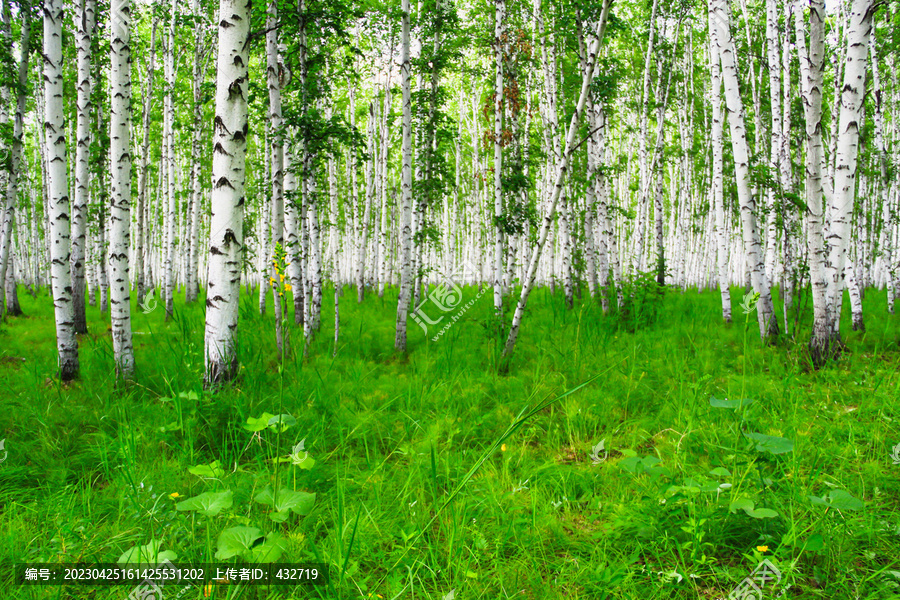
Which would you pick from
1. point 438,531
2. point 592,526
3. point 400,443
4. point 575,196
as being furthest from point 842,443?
point 575,196

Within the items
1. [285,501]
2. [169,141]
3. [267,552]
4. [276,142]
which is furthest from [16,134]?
[267,552]

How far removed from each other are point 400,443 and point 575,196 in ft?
34.0

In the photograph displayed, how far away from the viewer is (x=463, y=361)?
5141 millimetres

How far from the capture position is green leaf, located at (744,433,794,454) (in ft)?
6.64

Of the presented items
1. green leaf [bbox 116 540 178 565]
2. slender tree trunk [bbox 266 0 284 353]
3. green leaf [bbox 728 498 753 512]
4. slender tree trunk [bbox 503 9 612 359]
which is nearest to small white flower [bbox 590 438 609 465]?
green leaf [bbox 728 498 753 512]

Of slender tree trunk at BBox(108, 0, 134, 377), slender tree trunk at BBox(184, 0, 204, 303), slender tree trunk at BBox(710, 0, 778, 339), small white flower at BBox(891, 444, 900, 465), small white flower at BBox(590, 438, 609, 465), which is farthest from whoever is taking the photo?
slender tree trunk at BBox(184, 0, 204, 303)

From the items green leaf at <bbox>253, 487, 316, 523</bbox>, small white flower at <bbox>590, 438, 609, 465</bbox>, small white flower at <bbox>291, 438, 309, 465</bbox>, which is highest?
small white flower at <bbox>291, 438, 309, 465</bbox>

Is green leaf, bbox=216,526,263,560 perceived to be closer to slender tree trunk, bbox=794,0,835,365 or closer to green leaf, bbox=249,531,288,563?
green leaf, bbox=249,531,288,563

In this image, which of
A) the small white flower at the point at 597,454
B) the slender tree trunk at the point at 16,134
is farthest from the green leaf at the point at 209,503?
the slender tree trunk at the point at 16,134

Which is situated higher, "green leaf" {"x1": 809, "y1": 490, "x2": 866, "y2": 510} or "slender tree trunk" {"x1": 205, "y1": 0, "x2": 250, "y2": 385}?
Result: "slender tree trunk" {"x1": 205, "y1": 0, "x2": 250, "y2": 385}

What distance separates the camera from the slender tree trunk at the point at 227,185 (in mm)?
3488

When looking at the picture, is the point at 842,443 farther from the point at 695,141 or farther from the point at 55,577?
the point at 695,141

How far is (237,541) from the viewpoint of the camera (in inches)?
67.5

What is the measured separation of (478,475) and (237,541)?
1.51m
